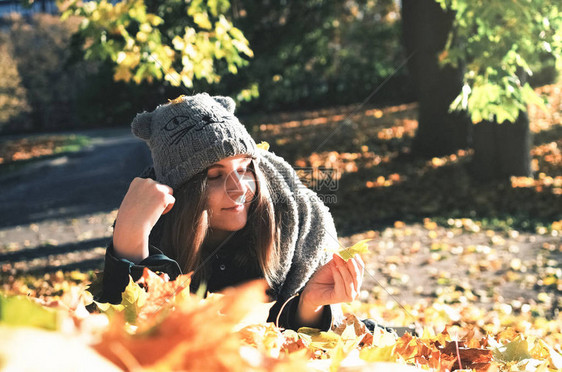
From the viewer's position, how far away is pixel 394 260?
637 centimetres

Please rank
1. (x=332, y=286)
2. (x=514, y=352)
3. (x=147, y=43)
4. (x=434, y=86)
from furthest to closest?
(x=434, y=86) → (x=147, y=43) → (x=332, y=286) → (x=514, y=352)

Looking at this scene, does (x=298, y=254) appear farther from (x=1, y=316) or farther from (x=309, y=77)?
(x=309, y=77)

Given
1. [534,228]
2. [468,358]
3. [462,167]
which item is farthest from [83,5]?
[462,167]

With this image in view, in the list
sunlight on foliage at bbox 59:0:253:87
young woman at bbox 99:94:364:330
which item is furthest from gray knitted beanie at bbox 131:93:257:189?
sunlight on foliage at bbox 59:0:253:87

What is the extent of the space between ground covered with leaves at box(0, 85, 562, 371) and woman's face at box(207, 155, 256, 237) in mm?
539

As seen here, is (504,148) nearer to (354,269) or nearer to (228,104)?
(228,104)

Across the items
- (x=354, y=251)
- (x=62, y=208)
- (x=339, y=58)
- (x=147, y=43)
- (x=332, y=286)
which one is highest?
(x=147, y=43)

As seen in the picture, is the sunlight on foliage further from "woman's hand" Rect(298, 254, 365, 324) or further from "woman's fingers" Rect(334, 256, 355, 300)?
"woman's fingers" Rect(334, 256, 355, 300)

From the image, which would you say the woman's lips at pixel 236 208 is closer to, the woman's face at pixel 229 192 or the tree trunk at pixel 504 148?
the woman's face at pixel 229 192

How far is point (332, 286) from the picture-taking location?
189 cm

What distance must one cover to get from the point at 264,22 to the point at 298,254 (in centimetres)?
1257

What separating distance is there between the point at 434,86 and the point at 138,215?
907cm

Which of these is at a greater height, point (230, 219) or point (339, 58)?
point (230, 219)

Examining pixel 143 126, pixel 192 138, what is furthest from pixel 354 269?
pixel 143 126
